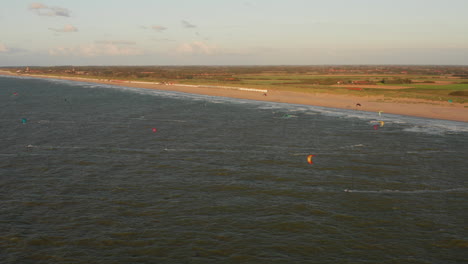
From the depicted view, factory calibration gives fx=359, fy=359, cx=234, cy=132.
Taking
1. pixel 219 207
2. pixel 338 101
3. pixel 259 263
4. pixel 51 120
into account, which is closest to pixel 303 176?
pixel 219 207

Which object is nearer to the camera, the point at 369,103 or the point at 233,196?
the point at 233,196

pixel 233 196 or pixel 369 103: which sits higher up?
pixel 369 103

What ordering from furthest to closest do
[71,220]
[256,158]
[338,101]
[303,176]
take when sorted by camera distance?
[338,101] → [256,158] → [303,176] → [71,220]

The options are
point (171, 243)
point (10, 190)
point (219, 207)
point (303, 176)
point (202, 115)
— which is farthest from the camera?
point (202, 115)

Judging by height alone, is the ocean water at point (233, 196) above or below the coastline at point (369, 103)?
below

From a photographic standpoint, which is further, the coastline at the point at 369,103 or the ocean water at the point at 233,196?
the coastline at the point at 369,103

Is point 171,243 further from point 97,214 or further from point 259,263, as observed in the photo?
point 97,214

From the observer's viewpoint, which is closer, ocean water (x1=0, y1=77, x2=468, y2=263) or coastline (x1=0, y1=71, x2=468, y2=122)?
ocean water (x1=0, y1=77, x2=468, y2=263)

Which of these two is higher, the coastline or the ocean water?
the coastline
